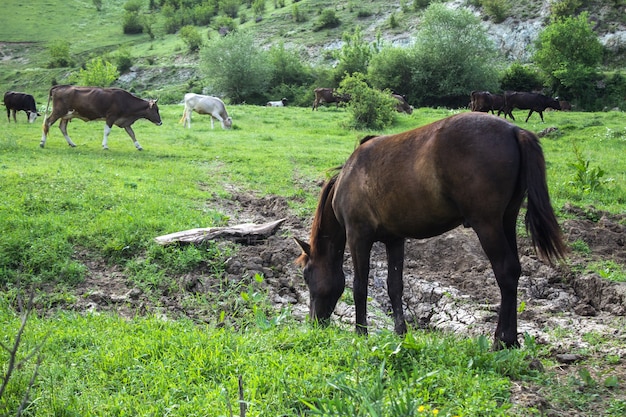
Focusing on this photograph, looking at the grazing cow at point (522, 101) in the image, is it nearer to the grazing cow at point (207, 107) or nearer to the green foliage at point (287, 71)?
the grazing cow at point (207, 107)

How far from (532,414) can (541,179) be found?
1801 mm

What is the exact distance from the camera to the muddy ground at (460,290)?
518 centimetres

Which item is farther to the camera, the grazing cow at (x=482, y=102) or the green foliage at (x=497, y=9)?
the green foliage at (x=497, y=9)

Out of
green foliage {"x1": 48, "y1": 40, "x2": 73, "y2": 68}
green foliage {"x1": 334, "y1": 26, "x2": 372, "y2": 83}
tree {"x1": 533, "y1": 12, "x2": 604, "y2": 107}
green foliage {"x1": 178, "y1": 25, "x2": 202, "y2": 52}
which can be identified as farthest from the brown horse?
green foliage {"x1": 48, "y1": 40, "x2": 73, "y2": 68}

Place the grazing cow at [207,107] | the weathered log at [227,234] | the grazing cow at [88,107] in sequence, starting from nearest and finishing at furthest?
1. the weathered log at [227,234]
2. the grazing cow at [88,107]
3. the grazing cow at [207,107]

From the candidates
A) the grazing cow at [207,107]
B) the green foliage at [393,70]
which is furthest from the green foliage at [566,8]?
the grazing cow at [207,107]

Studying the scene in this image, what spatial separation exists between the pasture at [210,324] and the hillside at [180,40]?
48395mm

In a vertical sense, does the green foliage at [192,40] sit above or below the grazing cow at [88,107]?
above

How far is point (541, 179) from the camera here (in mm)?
4031

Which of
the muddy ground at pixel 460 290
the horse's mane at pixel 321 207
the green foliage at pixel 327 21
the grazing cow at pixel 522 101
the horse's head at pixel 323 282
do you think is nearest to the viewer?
the muddy ground at pixel 460 290

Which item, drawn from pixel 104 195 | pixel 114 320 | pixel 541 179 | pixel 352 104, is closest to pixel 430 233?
pixel 541 179

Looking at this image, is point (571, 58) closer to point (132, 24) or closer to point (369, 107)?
point (369, 107)

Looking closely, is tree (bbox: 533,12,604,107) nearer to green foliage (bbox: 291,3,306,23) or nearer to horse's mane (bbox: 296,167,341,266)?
horse's mane (bbox: 296,167,341,266)

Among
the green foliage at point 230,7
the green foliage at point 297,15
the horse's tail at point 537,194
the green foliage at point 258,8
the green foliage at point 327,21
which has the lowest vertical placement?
the horse's tail at point 537,194
